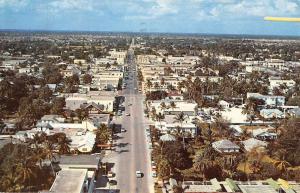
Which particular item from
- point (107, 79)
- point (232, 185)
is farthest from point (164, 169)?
point (107, 79)

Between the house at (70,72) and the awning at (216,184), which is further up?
the awning at (216,184)

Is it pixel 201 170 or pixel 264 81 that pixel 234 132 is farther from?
pixel 264 81

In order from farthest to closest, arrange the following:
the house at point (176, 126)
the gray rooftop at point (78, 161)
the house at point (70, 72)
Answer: the house at point (70, 72)
the house at point (176, 126)
the gray rooftop at point (78, 161)

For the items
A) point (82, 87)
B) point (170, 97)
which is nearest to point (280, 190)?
point (170, 97)

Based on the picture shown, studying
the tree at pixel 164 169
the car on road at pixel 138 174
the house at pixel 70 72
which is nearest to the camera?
the tree at pixel 164 169

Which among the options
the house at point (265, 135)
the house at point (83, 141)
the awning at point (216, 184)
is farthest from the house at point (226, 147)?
the house at point (83, 141)

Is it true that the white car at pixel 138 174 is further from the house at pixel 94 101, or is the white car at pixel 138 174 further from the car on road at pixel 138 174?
the house at pixel 94 101

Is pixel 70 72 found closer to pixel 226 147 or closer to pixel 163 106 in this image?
pixel 163 106

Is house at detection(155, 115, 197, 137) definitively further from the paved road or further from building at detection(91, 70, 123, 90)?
building at detection(91, 70, 123, 90)
